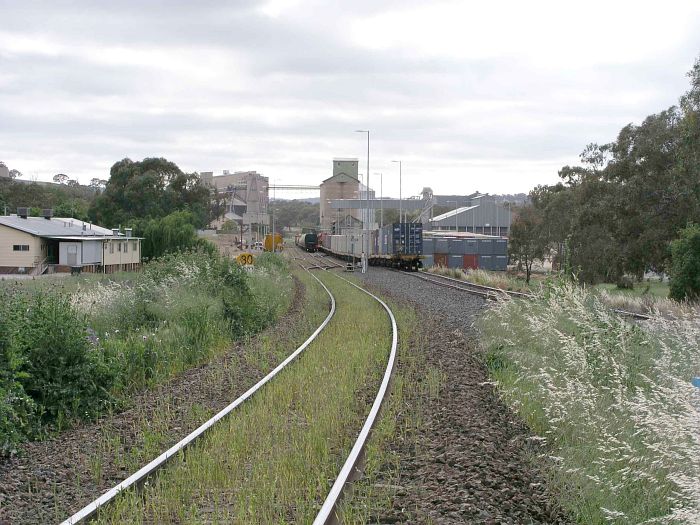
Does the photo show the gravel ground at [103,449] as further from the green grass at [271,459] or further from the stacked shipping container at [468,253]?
the stacked shipping container at [468,253]

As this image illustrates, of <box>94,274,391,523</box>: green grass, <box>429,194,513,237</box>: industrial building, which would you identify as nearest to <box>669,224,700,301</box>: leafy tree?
<box>94,274,391,523</box>: green grass

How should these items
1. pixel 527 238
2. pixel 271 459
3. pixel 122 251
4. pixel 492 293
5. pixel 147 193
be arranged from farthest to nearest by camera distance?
pixel 147 193 → pixel 527 238 → pixel 122 251 → pixel 492 293 → pixel 271 459

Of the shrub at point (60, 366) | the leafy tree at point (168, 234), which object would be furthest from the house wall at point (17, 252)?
the shrub at point (60, 366)

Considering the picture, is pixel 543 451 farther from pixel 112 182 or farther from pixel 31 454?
pixel 112 182

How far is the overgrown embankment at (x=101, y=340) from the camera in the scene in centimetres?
930

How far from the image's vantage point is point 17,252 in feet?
195

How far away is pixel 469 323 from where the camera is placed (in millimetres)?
19438

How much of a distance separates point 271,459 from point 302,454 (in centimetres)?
30

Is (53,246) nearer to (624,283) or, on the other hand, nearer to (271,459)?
(624,283)

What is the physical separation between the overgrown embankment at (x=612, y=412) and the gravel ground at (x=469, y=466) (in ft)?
0.80

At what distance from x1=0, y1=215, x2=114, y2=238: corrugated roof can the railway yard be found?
51.2 m

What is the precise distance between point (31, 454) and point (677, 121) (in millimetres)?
41320

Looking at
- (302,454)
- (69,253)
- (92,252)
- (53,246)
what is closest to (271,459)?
(302,454)

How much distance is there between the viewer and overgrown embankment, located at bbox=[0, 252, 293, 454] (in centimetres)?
930
